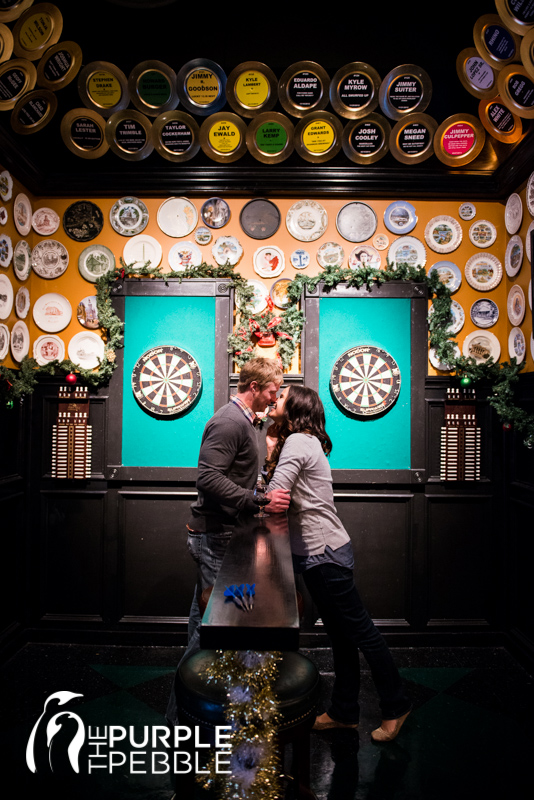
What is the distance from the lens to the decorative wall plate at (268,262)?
3807mm

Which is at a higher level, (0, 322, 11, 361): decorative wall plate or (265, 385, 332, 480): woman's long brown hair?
(0, 322, 11, 361): decorative wall plate

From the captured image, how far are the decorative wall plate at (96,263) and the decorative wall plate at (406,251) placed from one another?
7.34 ft

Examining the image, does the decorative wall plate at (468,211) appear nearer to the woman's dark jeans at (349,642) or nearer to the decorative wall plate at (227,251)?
the decorative wall plate at (227,251)

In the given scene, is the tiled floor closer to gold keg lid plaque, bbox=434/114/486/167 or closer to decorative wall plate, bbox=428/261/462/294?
decorative wall plate, bbox=428/261/462/294

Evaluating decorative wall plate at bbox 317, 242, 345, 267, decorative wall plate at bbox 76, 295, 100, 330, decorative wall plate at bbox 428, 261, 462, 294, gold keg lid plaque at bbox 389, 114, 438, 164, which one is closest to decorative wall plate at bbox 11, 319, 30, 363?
decorative wall plate at bbox 76, 295, 100, 330

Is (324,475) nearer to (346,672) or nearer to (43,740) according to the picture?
(346,672)

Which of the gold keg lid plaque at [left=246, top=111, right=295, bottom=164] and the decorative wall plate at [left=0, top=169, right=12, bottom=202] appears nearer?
the decorative wall plate at [left=0, top=169, right=12, bottom=202]

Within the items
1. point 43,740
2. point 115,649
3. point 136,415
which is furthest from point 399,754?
point 136,415

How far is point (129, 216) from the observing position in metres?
3.84

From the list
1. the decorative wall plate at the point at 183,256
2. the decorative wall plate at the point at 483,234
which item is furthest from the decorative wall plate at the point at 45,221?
the decorative wall plate at the point at 483,234

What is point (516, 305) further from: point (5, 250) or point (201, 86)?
point (5, 250)

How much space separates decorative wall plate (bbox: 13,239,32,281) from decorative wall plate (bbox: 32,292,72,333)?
221mm

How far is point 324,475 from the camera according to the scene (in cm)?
234

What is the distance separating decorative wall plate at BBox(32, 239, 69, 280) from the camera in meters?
3.84
